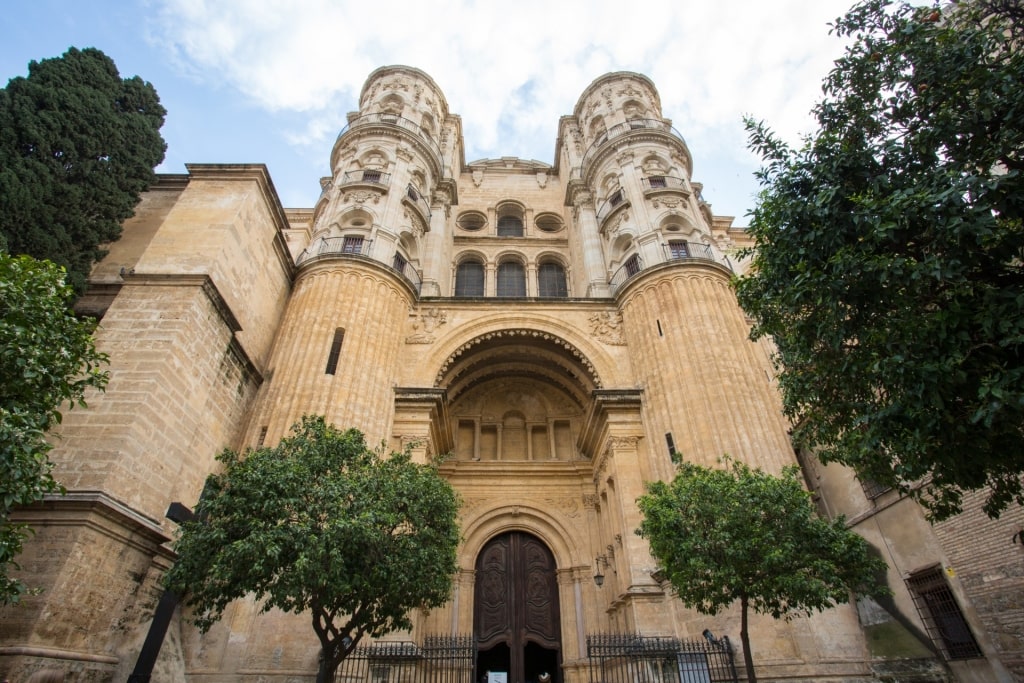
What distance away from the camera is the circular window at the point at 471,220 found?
24.5 m

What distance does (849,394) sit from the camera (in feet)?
24.2

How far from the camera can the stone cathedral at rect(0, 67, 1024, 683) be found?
928 cm

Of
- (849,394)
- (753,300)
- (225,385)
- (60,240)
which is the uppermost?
(60,240)

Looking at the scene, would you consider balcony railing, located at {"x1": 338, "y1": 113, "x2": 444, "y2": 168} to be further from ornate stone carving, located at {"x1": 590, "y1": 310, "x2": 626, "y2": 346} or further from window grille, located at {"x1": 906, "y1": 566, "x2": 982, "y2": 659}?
window grille, located at {"x1": 906, "y1": 566, "x2": 982, "y2": 659}

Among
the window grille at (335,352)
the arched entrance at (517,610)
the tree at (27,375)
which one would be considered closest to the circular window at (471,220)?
the window grille at (335,352)

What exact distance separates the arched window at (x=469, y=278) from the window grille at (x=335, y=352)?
283 inches

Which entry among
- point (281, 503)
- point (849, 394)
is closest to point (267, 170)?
point (281, 503)

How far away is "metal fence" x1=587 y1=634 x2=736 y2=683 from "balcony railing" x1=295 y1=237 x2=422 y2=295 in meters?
11.7

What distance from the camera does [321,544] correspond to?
7184mm

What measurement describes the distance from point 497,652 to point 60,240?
14.7 m

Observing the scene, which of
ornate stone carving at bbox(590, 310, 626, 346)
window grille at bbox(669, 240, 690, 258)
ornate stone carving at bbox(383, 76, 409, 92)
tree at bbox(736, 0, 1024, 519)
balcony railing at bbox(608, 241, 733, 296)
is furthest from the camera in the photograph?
ornate stone carving at bbox(383, 76, 409, 92)

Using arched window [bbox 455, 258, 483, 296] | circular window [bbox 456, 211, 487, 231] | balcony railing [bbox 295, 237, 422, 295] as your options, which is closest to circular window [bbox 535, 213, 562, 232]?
circular window [bbox 456, 211, 487, 231]

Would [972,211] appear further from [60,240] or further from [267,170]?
[267,170]

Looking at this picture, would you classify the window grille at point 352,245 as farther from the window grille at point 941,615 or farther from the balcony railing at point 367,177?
the window grille at point 941,615
